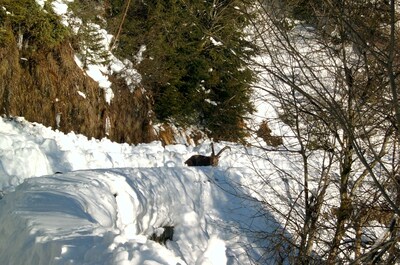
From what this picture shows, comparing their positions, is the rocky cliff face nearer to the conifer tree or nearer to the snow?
the snow

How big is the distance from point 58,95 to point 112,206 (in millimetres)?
7322

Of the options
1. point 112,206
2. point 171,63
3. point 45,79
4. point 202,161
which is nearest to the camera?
point 112,206

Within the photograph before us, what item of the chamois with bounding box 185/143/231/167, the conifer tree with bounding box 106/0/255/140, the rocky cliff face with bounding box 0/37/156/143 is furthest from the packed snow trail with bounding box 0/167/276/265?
the conifer tree with bounding box 106/0/255/140

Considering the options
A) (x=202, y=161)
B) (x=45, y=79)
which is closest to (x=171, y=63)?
(x=45, y=79)

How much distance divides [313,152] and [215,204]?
4551 millimetres

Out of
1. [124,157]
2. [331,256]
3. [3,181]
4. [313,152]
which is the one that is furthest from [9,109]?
[331,256]

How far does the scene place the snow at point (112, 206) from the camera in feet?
14.3

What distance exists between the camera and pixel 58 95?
14328mm

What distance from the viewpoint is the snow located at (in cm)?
437

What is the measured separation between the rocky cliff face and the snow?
51 centimetres

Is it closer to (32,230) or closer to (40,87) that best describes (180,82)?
(40,87)

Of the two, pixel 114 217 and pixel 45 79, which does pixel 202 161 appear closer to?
pixel 45 79

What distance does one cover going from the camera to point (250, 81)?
177 inches

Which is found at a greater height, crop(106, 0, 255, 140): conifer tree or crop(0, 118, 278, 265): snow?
→ crop(106, 0, 255, 140): conifer tree
